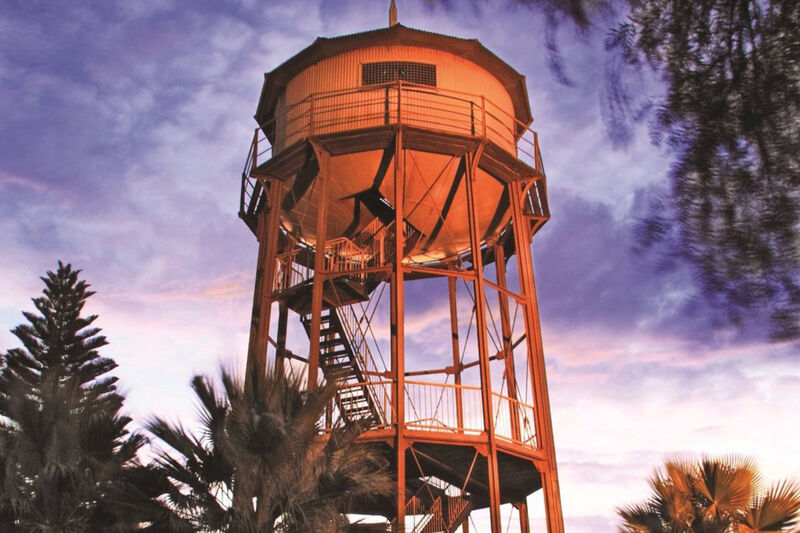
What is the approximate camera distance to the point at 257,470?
440 inches

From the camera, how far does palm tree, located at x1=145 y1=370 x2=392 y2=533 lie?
10.9 metres

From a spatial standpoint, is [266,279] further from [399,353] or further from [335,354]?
[399,353]

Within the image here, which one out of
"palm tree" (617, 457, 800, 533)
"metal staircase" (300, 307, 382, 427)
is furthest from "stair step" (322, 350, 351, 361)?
"palm tree" (617, 457, 800, 533)

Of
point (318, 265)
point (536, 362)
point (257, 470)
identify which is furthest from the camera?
point (536, 362)

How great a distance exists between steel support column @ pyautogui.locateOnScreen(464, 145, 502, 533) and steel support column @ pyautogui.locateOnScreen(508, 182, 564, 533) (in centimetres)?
125

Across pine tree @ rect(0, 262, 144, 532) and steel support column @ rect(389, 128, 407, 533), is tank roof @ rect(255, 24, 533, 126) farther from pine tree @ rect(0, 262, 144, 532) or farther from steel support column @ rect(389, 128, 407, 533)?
pine tree @ rect(0, 262, 144, 532)

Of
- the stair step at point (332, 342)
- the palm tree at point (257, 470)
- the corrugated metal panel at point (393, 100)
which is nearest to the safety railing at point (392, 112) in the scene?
the corrugated metal panel at point (393, 100)

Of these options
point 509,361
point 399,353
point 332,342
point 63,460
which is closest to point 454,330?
point 509,361

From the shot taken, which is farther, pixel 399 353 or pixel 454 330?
pixel 454 330

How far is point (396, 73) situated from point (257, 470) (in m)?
11.8

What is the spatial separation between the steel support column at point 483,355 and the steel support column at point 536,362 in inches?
49.3

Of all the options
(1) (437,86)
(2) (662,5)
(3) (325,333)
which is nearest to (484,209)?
(1) (437,86)

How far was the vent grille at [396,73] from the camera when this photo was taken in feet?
67.3

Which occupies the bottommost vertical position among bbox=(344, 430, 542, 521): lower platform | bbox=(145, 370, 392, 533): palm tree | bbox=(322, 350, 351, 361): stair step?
bbox=(145, 370, 392, 533): palm tree
